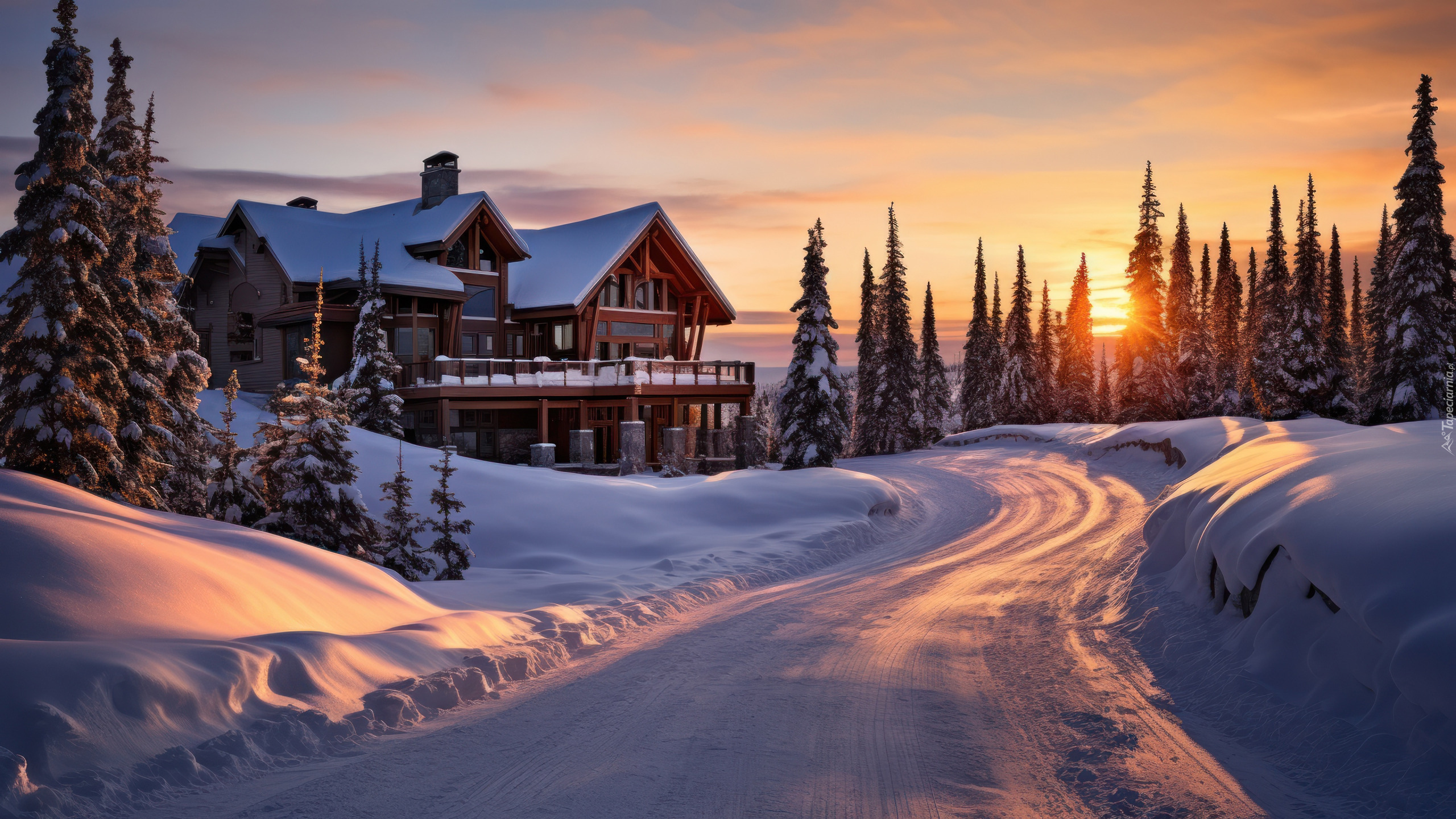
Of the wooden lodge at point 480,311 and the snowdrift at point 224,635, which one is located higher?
the wooden lodge at point 480,311

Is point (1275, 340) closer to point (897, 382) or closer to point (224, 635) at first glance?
point (897, 382)

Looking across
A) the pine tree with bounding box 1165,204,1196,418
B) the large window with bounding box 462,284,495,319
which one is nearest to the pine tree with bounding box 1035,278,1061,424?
the pine tree with bounding box 1165,204,1196,418

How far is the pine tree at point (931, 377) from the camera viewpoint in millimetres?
62812

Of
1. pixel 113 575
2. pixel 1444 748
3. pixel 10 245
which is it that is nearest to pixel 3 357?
pixel 10 245

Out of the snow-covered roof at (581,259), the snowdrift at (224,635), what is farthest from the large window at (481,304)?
the snowdrift at (224,635)

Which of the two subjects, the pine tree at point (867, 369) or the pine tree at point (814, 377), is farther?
the pine tree at point (867, 369)

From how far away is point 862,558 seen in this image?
51.4 feet

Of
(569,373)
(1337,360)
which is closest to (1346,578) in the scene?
(569,373)

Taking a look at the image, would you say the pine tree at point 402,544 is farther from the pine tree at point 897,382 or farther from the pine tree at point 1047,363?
the pine tree at point 1047,363

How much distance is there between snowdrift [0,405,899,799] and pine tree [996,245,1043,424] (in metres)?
51.9

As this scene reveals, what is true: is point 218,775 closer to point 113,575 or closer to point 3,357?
point 113,575

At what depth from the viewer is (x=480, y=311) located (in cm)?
3544

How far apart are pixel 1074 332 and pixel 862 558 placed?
193 ft

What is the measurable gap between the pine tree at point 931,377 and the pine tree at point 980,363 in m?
2.23
